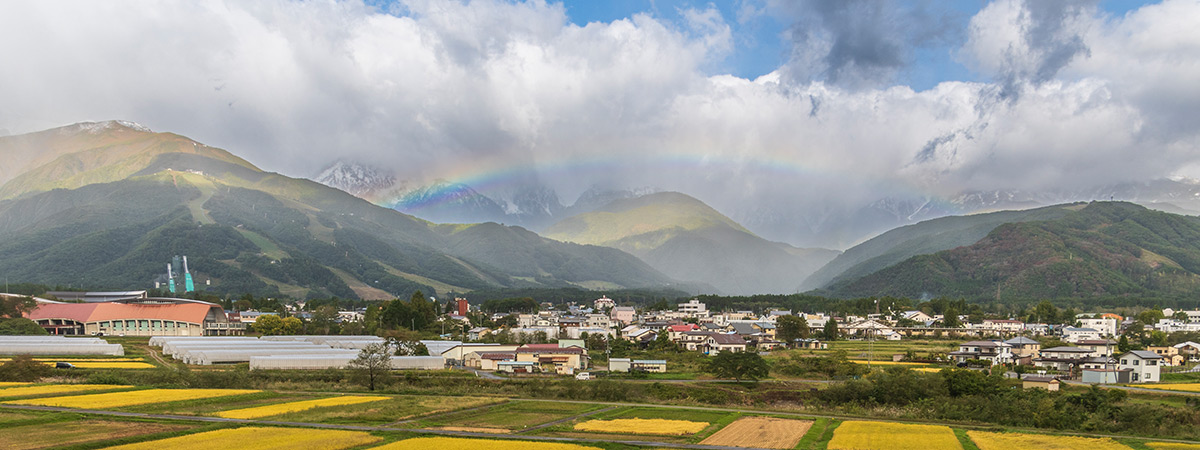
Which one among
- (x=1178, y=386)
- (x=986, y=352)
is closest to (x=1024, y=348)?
(x=986, y=352)

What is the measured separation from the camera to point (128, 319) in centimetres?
8688

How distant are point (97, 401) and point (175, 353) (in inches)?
1230

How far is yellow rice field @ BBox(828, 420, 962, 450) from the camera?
88.5 feet

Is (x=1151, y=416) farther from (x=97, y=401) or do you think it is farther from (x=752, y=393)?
(x=97, y=401)

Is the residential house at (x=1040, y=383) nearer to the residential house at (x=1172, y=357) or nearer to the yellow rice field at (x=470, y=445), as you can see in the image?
the residential house at (x=1172, y=357)

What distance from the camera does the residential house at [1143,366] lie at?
50.2 metres

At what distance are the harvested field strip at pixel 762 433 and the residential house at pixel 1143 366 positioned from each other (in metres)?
30.0

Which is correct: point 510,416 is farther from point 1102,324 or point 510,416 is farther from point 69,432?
point 1102,324

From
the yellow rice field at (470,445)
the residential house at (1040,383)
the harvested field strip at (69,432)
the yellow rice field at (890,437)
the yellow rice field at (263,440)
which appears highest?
the harvested field strip at (69,432)

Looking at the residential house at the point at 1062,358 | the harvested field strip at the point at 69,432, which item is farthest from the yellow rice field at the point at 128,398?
the residential house at the point at 1062,358

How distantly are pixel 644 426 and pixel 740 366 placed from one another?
70.5 feet

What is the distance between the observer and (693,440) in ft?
92.3

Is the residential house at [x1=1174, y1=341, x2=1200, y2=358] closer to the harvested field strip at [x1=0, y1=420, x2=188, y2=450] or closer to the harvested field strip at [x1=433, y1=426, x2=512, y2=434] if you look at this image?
the harvested field strip at [x1=433, y1=426, x2=512, y2=434]

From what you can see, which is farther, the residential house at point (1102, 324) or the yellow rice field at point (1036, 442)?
the residential house at point (1102, 324)
